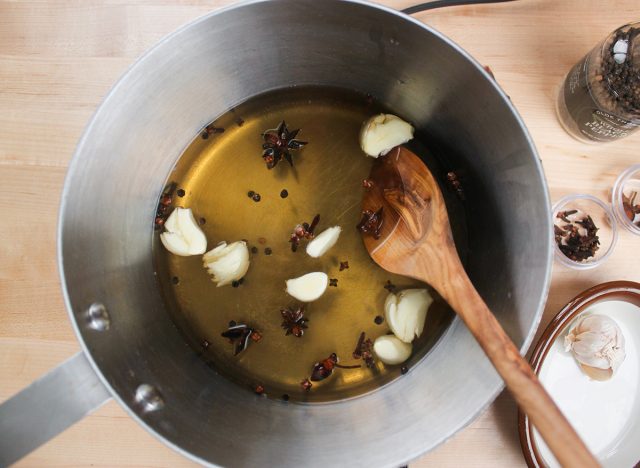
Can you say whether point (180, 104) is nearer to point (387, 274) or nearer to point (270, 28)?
point (270, 28)

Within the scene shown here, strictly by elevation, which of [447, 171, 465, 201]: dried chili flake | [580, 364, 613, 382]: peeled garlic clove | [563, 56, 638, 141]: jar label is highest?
[563, 56, 638, 141]: jar label

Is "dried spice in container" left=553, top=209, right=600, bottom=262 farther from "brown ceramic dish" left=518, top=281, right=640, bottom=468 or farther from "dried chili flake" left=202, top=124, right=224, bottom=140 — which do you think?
"dried chili flake" left=202, top=124, right=224, bottom=140

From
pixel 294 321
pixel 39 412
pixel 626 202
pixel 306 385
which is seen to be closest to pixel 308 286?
pixel 294 321

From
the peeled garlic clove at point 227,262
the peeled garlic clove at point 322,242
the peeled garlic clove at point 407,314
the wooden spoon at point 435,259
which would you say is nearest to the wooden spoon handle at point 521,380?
the wooden spoon at point 435,259

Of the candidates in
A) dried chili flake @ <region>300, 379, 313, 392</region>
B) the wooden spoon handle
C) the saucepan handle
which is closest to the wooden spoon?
the wooden spoon handle

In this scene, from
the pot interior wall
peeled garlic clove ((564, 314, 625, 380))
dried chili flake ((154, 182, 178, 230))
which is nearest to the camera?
the pot interior wall

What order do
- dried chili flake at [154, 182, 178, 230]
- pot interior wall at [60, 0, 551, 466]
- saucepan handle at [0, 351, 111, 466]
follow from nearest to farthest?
1. saucepan handle at [0, 351, 111, 466]
2. pot interior wall at [60, 0, 551, 466]
3. dried chili flake at [154, 182, 178, 230]

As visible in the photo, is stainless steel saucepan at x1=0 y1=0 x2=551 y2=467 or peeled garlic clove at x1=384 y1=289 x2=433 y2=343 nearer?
stainless steel saucepan at x1=0 y1=0 x2=551 y2=467

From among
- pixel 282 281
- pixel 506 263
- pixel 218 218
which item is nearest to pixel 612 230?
pixel 506 263
